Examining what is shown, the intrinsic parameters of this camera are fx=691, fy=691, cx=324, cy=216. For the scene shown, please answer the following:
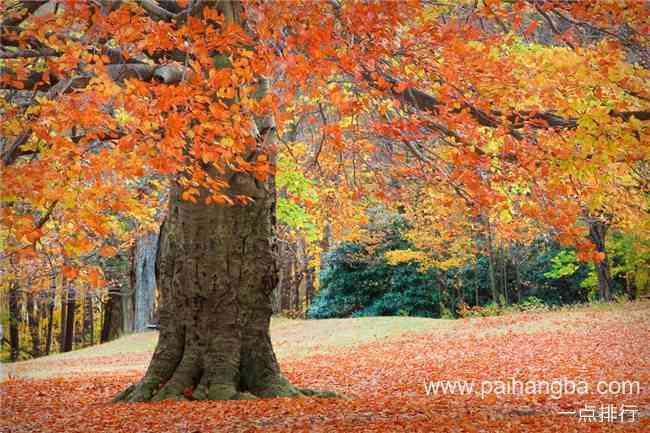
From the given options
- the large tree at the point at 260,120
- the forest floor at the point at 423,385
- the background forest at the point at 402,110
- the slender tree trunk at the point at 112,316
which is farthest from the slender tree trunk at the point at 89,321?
the large tree at the point at 260,120

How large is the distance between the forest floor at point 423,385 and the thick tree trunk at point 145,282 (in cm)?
485

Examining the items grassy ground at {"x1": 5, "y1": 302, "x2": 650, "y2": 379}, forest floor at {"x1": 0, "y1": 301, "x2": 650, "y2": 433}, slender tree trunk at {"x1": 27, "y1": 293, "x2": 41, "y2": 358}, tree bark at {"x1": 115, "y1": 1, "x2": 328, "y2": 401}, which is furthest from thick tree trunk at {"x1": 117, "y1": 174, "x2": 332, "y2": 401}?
slender tree trunk at {"x1": 27, "y1": 293, "x2": 41, "y2": 358}

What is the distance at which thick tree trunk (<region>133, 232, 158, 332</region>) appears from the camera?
81.8 feet

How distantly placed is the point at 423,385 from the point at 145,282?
1708 centimetres

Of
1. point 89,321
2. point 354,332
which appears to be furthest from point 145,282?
point 89,321

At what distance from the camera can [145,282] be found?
2497 cm

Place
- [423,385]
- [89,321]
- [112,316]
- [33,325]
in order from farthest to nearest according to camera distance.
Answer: [89,321], [33,325], [112,316], [423,385]

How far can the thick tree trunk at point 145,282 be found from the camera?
24.9 meters

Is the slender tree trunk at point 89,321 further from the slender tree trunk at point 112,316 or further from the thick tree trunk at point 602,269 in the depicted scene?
the thick tree trunk at point 602,269

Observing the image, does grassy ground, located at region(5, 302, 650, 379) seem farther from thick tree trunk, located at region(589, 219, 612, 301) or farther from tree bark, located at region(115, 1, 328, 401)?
tree bark, located at region(115, 1, 328, 401)

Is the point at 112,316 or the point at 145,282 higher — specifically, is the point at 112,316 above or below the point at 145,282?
below

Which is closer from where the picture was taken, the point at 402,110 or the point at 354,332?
the point at 402,110

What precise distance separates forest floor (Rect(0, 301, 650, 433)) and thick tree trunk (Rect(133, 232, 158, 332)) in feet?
15.9

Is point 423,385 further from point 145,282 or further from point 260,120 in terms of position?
point 145,282
